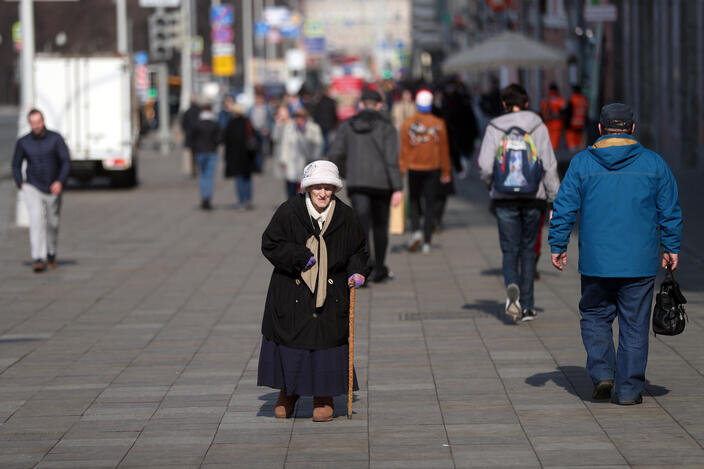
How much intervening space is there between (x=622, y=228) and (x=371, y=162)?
18.0 ft

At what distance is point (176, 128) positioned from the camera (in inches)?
1886

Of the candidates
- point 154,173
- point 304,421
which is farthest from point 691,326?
point 154,173

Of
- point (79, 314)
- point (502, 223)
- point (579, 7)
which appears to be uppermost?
point (579, 7)

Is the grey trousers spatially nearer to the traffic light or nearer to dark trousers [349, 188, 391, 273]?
dark trousers [349, 188, 391, 273]

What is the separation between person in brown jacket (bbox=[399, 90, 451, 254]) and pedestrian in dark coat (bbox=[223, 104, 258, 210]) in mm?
7110

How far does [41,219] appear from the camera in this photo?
48.7 ft

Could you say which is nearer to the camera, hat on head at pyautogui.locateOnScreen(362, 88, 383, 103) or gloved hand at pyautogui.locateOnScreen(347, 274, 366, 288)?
gloved hand at pyautogui.locateOnScreen(347, 274, 366, 288)

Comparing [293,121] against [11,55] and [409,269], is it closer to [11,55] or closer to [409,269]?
[409,269]

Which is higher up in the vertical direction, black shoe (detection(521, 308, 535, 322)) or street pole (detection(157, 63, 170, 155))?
street pole (detection(157, 63, 170, 155))

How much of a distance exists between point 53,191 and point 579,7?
22569 millimetres

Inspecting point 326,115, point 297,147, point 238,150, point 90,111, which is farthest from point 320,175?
point 326,115

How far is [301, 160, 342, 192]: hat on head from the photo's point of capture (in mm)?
7516

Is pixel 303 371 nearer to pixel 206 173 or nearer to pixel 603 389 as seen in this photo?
pixel 603 389

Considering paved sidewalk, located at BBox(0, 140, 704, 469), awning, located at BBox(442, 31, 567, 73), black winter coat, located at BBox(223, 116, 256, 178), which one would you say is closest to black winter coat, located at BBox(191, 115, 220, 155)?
black winter coat, located at BBox(223, 116, 256, 178)
